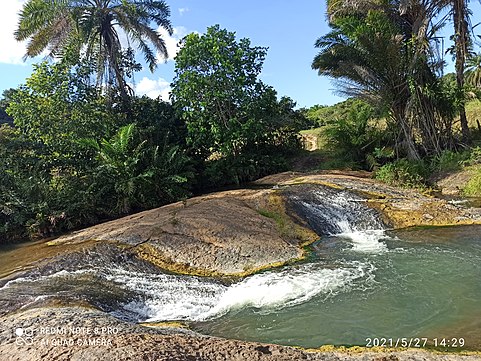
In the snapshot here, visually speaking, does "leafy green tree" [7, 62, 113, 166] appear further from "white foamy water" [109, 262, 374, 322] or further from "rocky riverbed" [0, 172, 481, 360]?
"white foamy water" [109, 262, 374, 322]

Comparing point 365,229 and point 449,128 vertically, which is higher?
point 449,128

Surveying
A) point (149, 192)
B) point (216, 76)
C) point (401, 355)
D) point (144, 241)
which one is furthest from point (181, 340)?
point (216, 76)

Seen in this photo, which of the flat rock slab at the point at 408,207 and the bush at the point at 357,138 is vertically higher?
the bush at the point at 357,138

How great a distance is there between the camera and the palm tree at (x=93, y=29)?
14.5 meters

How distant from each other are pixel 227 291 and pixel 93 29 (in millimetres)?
13851

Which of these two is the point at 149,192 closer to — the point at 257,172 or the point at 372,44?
the point at 257,172

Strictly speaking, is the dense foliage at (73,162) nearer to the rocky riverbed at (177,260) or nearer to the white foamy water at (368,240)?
the rocky riverbed at (177,260)

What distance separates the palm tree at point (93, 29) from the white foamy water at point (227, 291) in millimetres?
11830

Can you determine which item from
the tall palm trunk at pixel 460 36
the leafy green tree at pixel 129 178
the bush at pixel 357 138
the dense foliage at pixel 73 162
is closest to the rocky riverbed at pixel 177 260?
the dense foliage at pixel 73 162

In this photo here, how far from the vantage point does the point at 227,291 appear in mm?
5582

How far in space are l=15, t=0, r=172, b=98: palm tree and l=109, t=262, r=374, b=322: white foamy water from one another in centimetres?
1183

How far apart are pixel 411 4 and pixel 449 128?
4.83 meters

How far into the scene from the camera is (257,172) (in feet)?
54.5

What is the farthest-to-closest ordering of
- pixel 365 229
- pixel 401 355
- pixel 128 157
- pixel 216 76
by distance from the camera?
1. pixel 216 76
2. pixel 128 157
3. pixel 365 229
4. pixel 401 355
